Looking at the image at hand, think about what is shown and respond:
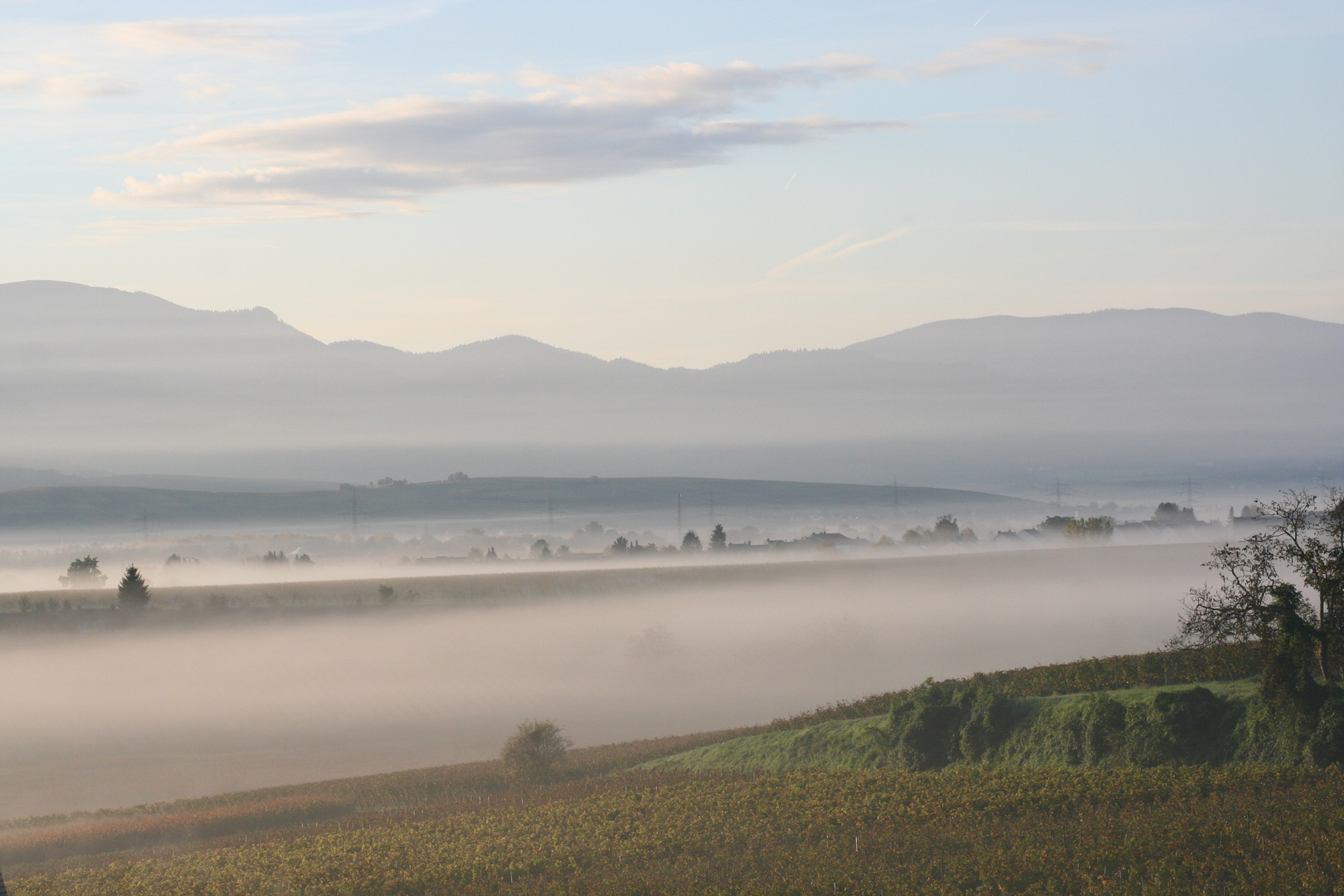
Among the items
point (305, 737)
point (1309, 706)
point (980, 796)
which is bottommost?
point (305, 737)

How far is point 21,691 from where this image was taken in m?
68.5

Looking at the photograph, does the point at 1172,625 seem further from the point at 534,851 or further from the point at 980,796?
the point at 534,851

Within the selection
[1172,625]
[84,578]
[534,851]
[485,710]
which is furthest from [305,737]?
[84,578]

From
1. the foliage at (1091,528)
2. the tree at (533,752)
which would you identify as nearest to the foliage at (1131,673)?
the tree at (533,752)

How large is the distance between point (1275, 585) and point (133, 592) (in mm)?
79058

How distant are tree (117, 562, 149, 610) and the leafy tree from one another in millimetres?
29839

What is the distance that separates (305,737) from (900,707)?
35.7 meters

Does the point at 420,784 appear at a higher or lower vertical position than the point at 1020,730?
lower

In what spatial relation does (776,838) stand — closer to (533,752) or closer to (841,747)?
(841,747)

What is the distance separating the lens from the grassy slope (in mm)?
33469

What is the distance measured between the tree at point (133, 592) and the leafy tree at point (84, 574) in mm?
29839

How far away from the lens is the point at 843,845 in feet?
86.6

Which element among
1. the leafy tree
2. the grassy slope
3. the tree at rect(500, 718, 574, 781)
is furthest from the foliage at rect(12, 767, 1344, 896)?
the leafy tree

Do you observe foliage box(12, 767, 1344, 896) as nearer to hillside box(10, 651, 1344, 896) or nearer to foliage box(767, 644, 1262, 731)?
hillside box(10, 651, 1344, 896)
